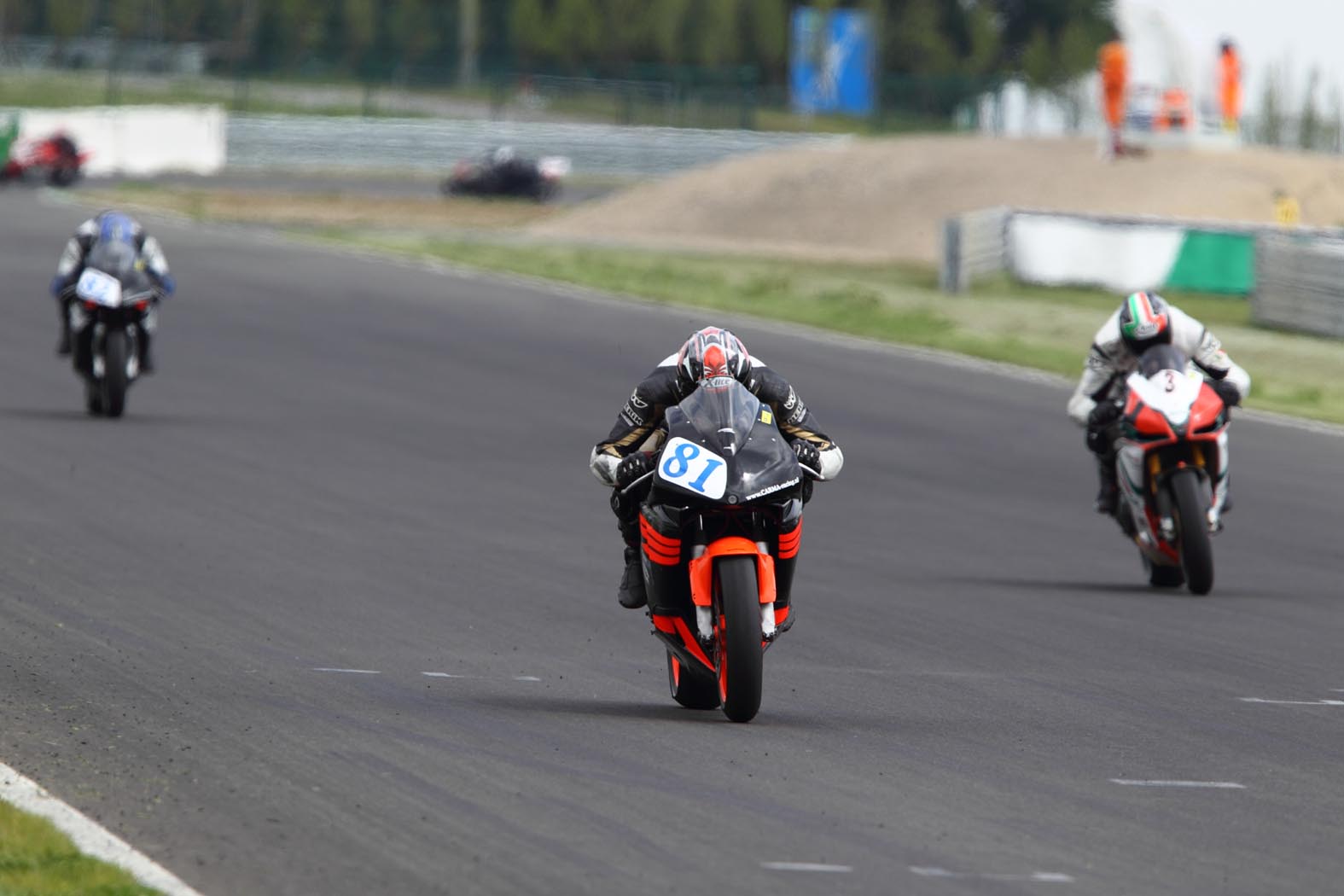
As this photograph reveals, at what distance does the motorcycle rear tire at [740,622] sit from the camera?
26.4 ft

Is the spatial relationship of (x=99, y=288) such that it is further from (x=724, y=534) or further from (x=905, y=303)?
(x=905, y=303)

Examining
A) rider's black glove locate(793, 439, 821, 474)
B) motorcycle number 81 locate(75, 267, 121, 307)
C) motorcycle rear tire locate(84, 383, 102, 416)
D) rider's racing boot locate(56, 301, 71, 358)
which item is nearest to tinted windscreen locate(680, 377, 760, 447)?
rider's black glove locate(793, 439, 821, 474)

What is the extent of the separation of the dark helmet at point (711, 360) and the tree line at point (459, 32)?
73.5 m

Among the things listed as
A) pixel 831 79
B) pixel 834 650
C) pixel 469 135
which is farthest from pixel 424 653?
pixel 831 79

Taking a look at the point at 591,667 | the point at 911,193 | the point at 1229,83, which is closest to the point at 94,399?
the point at 591,667

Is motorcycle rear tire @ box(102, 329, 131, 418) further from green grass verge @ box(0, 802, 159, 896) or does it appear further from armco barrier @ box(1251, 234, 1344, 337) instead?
armco barrier @ box(1251, 234, 1344, 337)

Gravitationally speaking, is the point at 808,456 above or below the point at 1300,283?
above

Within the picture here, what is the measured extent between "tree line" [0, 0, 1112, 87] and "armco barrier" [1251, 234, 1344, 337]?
51.4 meters

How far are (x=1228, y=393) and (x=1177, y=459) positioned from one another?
543 mm

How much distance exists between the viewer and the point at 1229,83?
150ft

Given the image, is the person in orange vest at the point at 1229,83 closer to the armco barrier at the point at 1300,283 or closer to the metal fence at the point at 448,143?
the armco barrier at the point at 1300,283

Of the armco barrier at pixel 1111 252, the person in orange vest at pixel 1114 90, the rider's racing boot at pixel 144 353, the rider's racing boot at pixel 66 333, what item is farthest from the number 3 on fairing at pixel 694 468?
the person in orange vest at pixel 1114 90

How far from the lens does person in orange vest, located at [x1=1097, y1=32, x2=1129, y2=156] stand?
42500 millimetres

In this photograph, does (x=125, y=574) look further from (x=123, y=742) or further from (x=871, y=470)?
(x=871, y=470)
